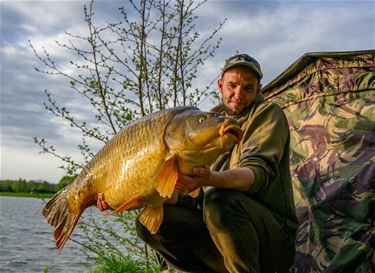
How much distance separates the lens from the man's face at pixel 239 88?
3576mm

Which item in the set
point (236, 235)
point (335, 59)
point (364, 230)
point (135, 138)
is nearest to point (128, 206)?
point (135, 138)

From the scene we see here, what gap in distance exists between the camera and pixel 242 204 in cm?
318

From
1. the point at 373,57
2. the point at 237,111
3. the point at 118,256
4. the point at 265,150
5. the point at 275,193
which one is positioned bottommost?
the point at 118,256

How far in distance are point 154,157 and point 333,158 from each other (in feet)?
6.14

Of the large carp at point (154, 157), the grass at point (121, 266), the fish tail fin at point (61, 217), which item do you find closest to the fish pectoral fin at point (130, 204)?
the large carp at point (154, 157)

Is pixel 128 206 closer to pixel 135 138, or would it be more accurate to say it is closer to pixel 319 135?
pixel 135 138

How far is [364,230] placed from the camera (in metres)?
3.85

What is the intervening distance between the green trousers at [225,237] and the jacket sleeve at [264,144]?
16 cm

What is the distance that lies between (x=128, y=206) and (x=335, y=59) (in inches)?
91.8

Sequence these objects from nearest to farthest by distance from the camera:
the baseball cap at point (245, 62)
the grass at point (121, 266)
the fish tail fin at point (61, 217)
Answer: the baseball cap at point (245, 62) → the fish tail fin at point (61, 217) → the grass at point (121, 266)

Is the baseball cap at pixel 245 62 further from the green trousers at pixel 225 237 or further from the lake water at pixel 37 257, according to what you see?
the lake water at pixel 37 257

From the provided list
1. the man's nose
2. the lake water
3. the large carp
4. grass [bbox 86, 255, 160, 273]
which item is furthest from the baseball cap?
the lake water

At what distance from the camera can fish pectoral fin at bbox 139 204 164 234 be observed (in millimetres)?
3215

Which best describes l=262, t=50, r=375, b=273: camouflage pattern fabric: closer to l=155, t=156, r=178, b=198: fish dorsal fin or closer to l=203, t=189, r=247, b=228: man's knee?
l=203, t=189, r=247, b=228: man's knee
